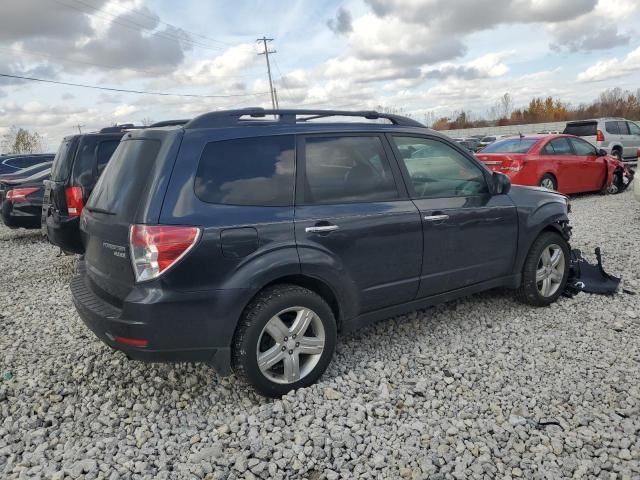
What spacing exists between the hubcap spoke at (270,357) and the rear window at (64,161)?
454cm

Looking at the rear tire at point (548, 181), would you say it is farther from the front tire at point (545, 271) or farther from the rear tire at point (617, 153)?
the rear tire at point (617, 153)

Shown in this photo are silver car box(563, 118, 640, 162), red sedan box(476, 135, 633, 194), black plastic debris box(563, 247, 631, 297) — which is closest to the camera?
black plastic debris box(563, 247, 631, 297)

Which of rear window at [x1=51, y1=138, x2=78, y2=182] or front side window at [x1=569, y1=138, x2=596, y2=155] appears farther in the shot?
front side window at [x1=569, y1=138, x2=596, y2=155]

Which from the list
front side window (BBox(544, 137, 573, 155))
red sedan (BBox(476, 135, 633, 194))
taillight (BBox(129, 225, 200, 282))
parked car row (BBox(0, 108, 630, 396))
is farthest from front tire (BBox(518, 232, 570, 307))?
front side window (BBox(544, 137, 573, 155))

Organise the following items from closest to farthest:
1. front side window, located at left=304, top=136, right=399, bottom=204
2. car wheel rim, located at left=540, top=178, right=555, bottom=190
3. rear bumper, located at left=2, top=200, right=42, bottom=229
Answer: front side window, located at left=304, top=136, right=399, bottom=204 < rear bumper, located at left=2, top=200, right=42, bottom=229 < car wheel rim, located at left=540, top=178, right=555, bottom=190

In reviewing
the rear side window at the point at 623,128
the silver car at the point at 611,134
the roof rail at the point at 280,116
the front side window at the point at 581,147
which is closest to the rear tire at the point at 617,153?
the silver car at the point at 611,134

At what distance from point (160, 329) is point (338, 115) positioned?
200cm

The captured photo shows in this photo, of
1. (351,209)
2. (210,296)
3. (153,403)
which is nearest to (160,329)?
(210,296)

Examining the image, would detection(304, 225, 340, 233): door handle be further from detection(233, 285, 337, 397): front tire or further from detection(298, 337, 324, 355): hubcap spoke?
detection(298, 337, 324, 355): hubcap spoke

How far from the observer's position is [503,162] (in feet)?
35.6

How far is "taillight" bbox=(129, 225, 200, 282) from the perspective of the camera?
116 inches

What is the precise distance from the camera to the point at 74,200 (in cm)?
642

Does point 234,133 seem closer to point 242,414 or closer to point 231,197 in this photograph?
point 231,197

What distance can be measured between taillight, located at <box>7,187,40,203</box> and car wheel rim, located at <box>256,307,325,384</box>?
7.95m
